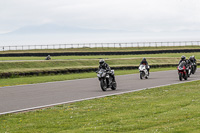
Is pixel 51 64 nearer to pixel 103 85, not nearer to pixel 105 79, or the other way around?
pixel 105 79

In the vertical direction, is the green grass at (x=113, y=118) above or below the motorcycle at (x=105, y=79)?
below

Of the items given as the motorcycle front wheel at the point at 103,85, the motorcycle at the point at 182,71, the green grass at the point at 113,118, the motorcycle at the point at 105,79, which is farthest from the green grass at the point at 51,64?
the green grass at the point at 113,118

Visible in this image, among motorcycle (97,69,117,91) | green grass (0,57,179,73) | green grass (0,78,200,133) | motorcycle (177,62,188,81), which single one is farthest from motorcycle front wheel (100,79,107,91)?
green grass (0,57,179,73)

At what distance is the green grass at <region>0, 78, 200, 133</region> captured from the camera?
348 inches

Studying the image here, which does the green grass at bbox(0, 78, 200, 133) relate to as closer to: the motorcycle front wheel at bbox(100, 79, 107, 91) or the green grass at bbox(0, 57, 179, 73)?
the motorcycle front wheel at bbox(100, 79, 107, 91)

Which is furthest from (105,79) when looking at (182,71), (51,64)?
(51,64)

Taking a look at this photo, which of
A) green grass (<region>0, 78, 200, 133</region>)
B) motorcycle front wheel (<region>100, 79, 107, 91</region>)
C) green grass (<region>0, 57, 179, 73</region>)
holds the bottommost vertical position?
green grass (<region>0, 78, 200, 133</region>)

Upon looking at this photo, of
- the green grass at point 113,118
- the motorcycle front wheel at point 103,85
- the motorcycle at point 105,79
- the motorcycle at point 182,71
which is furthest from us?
the motorcycle at point 182,71

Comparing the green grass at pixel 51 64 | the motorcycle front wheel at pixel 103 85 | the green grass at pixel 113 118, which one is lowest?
the green grass at pixel 113 118

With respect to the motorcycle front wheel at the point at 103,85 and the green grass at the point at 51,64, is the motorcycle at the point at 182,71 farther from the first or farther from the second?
the green grass at the point at 51,64

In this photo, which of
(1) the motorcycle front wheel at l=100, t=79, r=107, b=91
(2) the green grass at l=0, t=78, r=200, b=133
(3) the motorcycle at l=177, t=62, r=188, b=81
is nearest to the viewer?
(2) the green grass at l=0, t=78, r=200, b=133

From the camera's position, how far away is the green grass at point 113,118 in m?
8.85

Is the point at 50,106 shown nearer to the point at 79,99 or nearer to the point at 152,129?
the point at 79,99

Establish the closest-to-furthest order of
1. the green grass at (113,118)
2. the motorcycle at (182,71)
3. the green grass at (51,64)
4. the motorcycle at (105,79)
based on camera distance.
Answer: the green grass at (113,118) < the motorcycle at (105,79) < the motorcycle at (182,71) < the green grass at (51,64)
